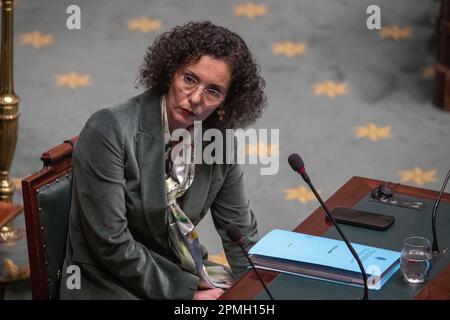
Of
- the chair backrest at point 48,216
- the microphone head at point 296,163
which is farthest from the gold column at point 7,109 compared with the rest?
the microphone head at point 296,163

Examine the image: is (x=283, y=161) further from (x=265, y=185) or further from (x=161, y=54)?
(x=161, y=54)

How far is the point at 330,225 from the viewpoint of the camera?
3.59 meters

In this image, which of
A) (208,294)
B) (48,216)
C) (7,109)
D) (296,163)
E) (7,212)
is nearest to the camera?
(296,163)

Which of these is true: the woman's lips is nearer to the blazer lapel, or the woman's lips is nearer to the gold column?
the blazer lapel

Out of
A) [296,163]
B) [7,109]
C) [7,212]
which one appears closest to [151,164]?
[296,163]

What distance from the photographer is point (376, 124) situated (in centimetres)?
624

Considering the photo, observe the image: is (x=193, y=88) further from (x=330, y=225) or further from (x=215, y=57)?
(x=330, y=225)

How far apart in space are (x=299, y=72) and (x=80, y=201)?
359 centimetres

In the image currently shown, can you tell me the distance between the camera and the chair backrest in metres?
3.42

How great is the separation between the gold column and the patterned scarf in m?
1.47

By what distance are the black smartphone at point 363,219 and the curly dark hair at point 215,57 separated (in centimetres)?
47

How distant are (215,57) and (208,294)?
2.60 feet

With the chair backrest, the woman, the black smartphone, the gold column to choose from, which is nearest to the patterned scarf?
the woman

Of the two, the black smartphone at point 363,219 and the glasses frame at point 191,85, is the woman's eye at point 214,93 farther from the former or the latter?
the black smartphone at point 363,219
